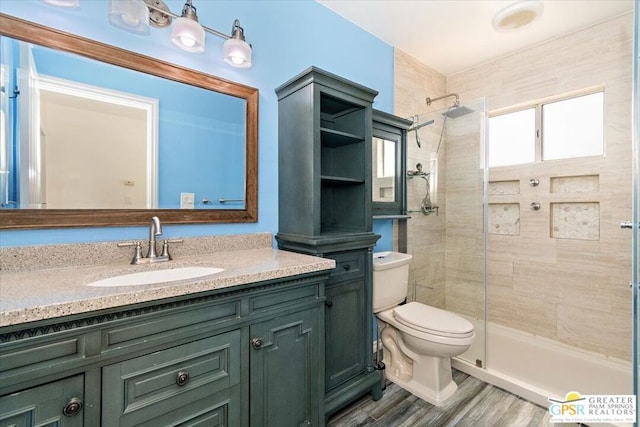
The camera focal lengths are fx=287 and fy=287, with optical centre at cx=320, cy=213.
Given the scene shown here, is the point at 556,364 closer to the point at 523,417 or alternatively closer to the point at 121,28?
the point at 523,417

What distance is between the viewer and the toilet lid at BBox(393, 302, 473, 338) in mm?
1681

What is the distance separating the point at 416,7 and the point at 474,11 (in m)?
0.41

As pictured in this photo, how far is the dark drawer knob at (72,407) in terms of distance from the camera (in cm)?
74

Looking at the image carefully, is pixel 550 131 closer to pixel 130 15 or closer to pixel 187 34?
pixel 187 34

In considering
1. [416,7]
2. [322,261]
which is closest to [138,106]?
[322,261]

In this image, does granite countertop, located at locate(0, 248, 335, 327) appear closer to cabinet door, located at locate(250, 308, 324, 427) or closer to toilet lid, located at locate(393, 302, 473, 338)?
cabinet door, located at locate(250, 308, 324, 427)

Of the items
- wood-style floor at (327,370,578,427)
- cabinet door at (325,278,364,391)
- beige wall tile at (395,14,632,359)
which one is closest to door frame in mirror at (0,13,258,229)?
cabinet door at (325,278,364,391)

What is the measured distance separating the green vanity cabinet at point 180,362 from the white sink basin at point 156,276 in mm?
214

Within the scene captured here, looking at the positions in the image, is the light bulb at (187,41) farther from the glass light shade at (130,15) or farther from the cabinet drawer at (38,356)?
the cabinet drawer at (38,356)

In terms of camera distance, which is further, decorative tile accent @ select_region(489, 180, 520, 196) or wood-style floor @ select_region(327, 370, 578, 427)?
decorative tile accent @ select_region(489, 180, 520, 196)

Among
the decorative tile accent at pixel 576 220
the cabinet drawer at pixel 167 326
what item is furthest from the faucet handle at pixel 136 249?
the decorative tile accent at pixel 576 220

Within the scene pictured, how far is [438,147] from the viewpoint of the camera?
8.53 ft

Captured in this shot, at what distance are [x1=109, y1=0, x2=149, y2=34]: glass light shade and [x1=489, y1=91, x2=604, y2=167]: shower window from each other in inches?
111

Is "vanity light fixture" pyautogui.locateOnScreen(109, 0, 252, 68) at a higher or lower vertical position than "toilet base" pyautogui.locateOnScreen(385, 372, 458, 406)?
higher
